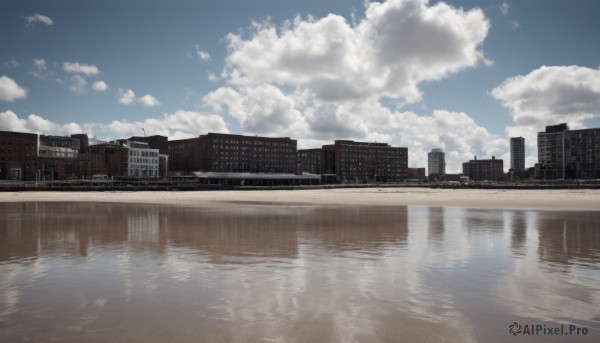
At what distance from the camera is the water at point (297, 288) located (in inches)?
331

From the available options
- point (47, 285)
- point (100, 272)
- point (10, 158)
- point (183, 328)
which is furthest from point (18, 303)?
point (10, 158)

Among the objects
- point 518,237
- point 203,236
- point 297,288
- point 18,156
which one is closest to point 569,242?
point 518,237

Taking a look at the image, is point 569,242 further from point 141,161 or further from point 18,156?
point 141,161

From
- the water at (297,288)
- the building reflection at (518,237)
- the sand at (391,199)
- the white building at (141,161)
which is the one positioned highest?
the white building at (141,161)

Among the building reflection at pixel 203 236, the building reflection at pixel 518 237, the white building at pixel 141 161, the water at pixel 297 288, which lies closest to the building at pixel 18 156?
the white building at pixel 141 161

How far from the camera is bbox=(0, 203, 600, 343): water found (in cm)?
841

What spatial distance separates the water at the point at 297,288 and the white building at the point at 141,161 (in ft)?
558

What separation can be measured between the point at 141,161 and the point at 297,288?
7446 inches

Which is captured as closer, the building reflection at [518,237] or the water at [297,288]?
the water at [297,288]

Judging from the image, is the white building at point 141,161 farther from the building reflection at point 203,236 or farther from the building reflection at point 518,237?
the building reflection at point 518,237

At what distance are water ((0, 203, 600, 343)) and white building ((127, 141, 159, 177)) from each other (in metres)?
170

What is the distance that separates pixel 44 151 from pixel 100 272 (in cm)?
18272

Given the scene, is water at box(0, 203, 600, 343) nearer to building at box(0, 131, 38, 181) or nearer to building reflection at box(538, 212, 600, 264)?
building reflection at box(538, 212, 600, 264)

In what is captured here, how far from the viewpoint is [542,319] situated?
29.7 feet
